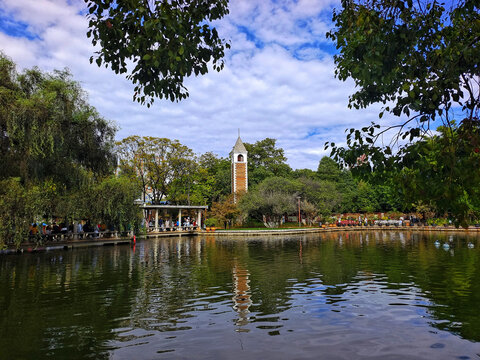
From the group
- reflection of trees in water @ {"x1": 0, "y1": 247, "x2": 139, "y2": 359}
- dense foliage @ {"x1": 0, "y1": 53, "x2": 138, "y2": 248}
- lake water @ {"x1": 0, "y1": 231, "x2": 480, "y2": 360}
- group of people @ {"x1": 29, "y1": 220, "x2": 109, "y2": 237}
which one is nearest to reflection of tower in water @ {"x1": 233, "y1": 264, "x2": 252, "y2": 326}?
lake water @ {"x1": 0, "y1": 231, "x2": 480, "y2": 360}

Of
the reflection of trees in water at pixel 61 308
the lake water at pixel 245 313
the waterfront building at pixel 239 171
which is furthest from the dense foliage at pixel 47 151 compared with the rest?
the waterfront building at pixel 239 171

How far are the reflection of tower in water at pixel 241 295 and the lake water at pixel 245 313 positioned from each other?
29 mm

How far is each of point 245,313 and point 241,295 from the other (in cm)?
174

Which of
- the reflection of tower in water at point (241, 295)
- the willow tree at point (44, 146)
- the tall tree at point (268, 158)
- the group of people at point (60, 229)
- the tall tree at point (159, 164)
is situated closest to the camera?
the reflection of tower in water at point (241, 295)

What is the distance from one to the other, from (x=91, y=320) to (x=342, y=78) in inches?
301

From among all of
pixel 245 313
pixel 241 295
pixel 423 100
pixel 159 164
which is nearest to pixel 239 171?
pixel 159 164

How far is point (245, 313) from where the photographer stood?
7934mm

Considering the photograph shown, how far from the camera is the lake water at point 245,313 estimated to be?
19.3ft

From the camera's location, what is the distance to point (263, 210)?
45.9 metres

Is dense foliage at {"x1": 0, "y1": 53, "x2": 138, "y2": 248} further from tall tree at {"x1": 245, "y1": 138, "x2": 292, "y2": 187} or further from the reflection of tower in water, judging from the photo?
tall tree at {"x1": 245, "y1": 138, "x2": 292, "y2": 187}

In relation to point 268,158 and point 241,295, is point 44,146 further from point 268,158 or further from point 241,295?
point 268,158

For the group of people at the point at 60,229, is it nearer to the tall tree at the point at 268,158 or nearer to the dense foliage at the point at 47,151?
the dense foliage at the point at 47,151

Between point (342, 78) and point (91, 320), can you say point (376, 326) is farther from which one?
point (91, 320)

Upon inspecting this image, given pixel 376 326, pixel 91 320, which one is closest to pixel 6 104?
pixel 91 320
